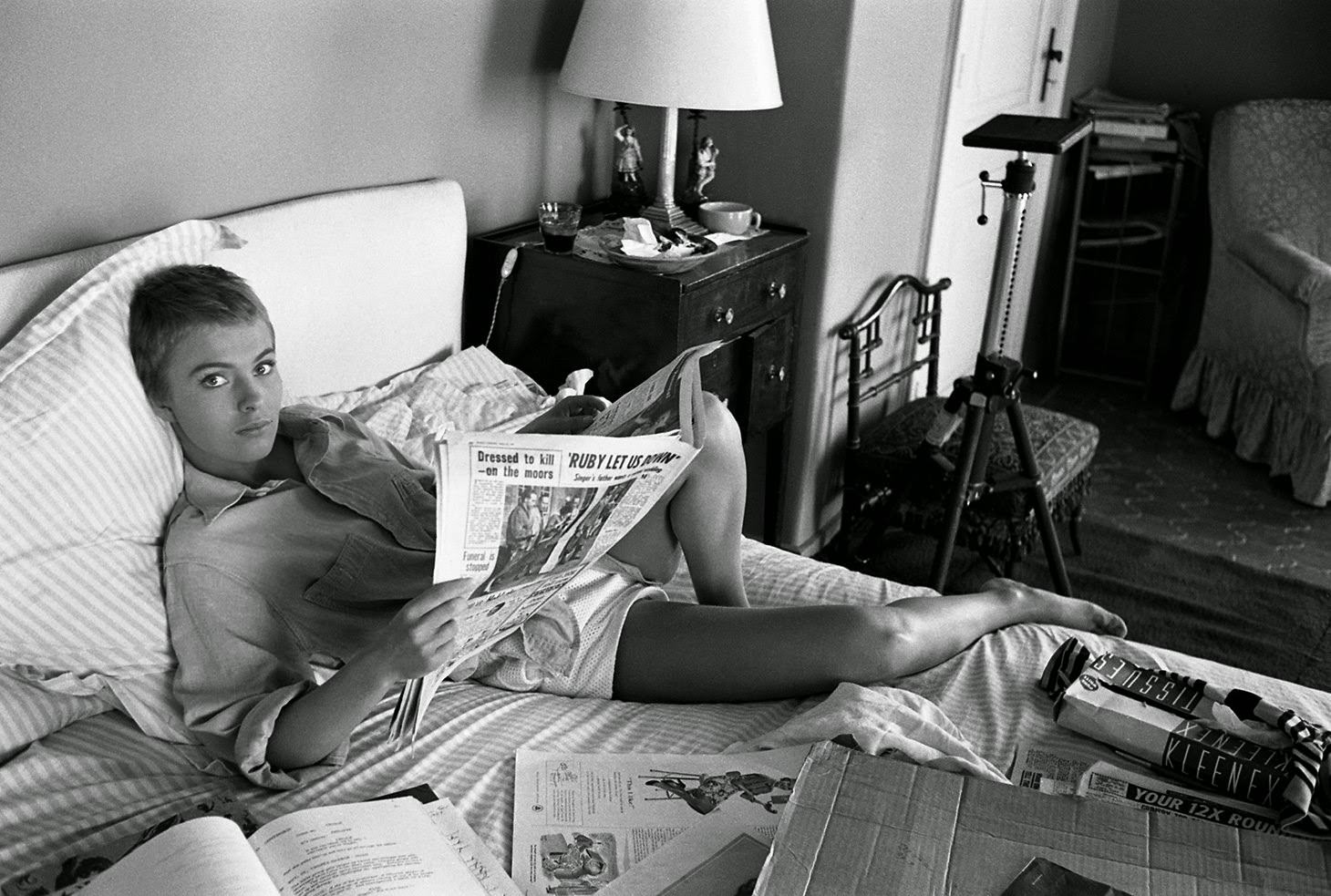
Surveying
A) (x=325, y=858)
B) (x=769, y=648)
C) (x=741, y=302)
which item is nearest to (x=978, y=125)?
(x=741, y=302)

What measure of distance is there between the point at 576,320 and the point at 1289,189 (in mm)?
2568

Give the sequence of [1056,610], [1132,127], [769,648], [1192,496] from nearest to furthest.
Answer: [769,648] → [1056,610] → [1192,496] → [1132,127]

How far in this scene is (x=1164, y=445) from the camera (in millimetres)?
3896

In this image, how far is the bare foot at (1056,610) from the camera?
1.84 meters

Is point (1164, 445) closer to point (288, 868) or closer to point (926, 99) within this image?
point (926, 99)

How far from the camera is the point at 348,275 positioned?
194 cm

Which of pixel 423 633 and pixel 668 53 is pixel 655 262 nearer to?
pixel 668 53

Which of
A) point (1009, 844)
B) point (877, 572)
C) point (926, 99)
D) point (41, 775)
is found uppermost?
point (926, 99)

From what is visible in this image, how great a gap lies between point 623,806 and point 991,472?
5.29 ft

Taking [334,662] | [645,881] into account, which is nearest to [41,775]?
[334,662]

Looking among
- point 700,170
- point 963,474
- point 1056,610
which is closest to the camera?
point 1056,610

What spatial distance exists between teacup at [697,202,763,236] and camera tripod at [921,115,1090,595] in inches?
18.4

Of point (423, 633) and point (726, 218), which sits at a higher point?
point (726, 218)

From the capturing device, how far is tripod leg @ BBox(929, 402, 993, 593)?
2.56 m
